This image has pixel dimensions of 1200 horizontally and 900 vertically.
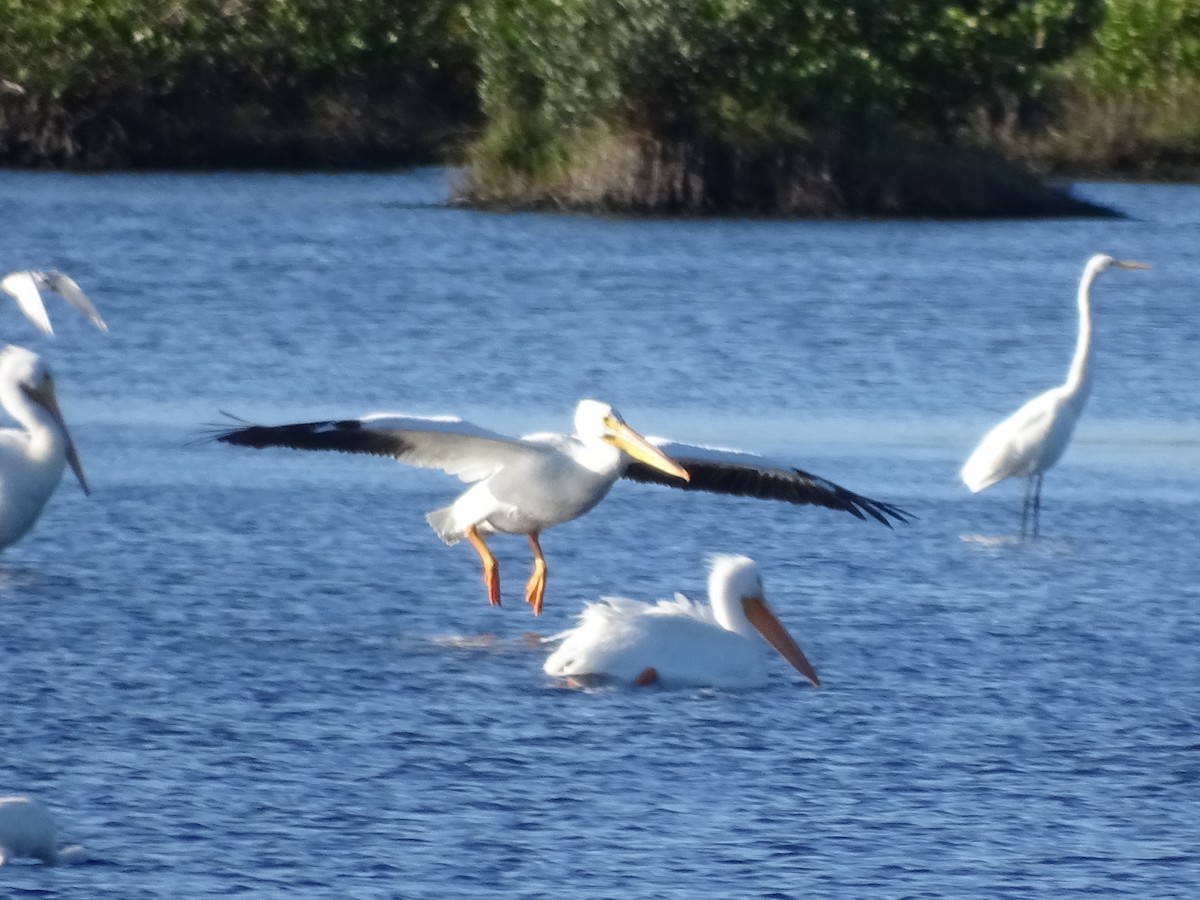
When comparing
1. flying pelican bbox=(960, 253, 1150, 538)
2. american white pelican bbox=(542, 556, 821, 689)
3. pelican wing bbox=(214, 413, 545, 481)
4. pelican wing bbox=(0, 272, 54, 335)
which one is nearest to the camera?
american white pelican bbox=(542, 556, 821, 689)

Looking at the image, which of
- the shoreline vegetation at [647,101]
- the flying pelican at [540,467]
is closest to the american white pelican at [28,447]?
the flying pelican at [540,467]

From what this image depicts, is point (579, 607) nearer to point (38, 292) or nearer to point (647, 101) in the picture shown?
point (38, 292)

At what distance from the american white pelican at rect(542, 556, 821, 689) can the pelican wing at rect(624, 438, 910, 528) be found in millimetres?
577

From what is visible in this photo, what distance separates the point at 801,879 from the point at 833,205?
20930mm

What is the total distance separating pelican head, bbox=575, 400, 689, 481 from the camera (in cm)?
828

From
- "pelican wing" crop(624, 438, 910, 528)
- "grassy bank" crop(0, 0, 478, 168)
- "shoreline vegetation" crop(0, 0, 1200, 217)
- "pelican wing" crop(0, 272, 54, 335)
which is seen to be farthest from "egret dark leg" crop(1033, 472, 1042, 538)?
"grassy bank" crop(0, 0, 478, 168)

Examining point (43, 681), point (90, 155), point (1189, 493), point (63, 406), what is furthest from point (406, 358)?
point (90, 155)

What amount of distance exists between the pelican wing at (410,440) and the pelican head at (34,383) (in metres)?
1.31

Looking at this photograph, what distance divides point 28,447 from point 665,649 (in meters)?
2.83

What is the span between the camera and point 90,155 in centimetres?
3234

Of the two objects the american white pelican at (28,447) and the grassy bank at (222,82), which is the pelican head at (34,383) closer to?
the american white pelican at (28,447)

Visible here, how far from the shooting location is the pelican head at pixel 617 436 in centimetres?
828

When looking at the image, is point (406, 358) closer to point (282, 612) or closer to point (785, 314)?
point (785, 314)

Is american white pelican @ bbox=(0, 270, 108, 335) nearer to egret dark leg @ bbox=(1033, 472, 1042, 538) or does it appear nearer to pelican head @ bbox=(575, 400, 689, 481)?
pelican head @ bbox=(575, 400, 689, 481)
